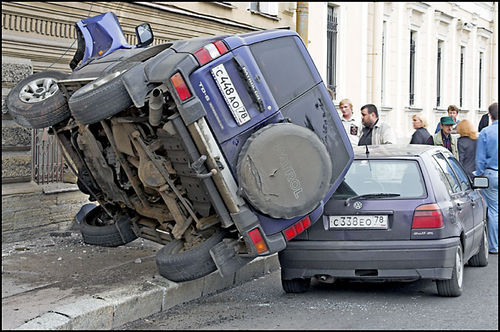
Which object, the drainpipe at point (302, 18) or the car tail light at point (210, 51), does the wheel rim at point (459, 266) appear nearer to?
the car tail light at point (210, 51)

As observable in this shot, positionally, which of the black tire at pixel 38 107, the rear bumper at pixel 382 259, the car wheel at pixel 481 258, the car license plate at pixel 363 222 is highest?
the black tire at pixel 38 107

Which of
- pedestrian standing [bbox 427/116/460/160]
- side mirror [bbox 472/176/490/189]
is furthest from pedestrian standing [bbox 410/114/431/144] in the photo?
side mirror [bbox 472/176/490/189]

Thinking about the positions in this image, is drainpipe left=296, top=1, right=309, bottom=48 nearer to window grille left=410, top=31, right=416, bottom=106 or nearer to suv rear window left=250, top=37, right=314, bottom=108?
suv rear window left=250, top=37, right=314, bottom=108

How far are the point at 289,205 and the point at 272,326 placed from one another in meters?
0.99

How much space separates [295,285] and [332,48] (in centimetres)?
1300

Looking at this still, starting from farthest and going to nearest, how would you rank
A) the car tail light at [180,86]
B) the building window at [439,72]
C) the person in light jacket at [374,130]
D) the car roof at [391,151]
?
the building window at [439,72], the person in light jacket at [374,130], the car roof at [391,151], the car tail light at [180,86]

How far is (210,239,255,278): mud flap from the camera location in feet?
20.4

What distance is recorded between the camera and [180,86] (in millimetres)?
5742

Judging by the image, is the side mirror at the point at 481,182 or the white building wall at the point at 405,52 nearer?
the side mirror at the point at 481,182

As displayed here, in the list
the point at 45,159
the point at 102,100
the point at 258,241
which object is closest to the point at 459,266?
the point at 258,241

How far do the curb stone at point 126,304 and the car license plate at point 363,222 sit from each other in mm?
1483

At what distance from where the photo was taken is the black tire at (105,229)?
7945 mm

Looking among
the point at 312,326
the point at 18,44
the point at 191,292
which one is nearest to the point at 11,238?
the point at 18,44

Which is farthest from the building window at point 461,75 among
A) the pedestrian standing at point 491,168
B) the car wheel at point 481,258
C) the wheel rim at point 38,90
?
the wheel rim at point 38,90
